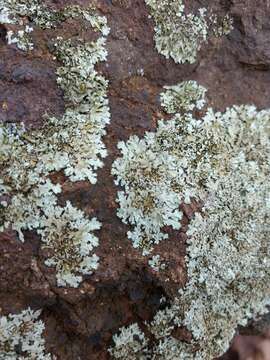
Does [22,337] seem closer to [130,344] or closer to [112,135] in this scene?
[130,344]

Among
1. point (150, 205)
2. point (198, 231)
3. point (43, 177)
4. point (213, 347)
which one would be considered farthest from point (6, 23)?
point (213, 347)

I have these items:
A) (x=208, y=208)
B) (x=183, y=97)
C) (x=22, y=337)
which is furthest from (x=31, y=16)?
(x=22, y=337)

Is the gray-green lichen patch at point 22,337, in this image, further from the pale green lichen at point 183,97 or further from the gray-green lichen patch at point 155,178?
the pale green lichen at point 183,97

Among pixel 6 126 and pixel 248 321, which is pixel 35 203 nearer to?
pixel 6 126

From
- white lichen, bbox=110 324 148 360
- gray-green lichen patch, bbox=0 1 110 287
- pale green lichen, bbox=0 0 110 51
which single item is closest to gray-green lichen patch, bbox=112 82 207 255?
gray-green lichen patch, bbox=0 1 110 287

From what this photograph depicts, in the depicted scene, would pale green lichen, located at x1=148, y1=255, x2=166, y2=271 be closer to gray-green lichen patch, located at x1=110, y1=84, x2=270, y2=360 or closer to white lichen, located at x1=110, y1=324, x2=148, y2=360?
gray-green lichen patch, located at x1=110, y1=84, x2=270, y2=360
